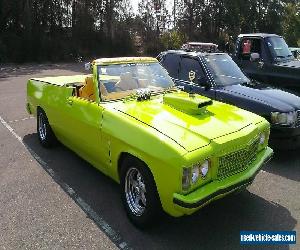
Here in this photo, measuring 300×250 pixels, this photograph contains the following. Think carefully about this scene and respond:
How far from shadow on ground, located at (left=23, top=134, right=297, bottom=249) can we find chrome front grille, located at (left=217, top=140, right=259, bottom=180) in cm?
63

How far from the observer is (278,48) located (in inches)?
332

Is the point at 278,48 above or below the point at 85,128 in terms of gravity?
above

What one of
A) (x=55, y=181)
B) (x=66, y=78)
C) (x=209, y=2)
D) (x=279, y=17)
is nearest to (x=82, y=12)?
(x=209, y=2)

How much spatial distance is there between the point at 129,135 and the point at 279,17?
38893 millimetres

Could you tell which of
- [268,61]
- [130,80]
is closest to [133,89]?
[130,80]

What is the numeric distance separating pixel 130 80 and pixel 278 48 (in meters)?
4.79

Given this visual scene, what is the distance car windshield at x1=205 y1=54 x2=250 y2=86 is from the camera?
6.77 m

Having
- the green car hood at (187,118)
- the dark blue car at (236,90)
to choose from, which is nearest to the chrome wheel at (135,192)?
the green car hood at (187,118)

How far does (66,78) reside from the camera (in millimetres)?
6844

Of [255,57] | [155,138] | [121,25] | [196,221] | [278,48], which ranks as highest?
[121,25]

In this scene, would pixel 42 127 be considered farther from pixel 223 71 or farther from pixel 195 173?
pixel 195 173

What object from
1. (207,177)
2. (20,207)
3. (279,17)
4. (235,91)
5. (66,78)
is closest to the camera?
(207,177)

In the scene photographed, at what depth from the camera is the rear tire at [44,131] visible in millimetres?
6344

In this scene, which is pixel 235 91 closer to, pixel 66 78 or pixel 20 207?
pixel 66 78
